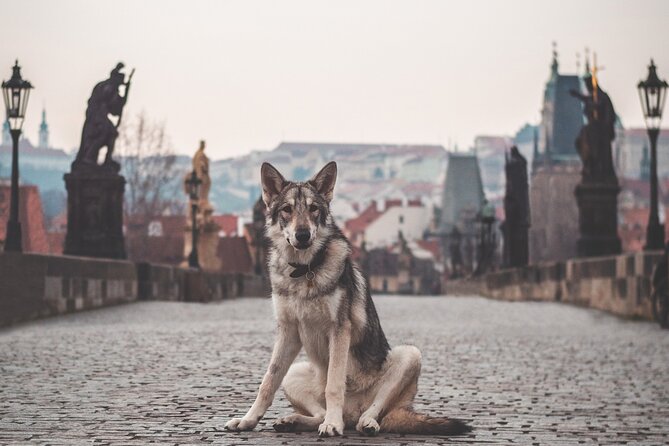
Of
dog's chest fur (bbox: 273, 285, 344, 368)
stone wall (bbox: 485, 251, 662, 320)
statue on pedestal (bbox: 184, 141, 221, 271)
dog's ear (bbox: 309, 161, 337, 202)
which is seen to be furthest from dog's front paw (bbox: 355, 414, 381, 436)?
statue on pedestal (bbox: 184, 141, 221, 271)

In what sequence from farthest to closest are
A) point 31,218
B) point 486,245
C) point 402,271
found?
point 402,271
point 486,245
point 31,218

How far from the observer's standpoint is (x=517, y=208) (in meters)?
40.2

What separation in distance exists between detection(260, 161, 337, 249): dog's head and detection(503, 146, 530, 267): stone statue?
32969 millimetres

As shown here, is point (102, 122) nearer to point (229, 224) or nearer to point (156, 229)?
point (156, 229)

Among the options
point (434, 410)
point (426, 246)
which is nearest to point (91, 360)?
point (434, 410)

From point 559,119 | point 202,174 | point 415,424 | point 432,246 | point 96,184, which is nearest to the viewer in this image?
point 415,424

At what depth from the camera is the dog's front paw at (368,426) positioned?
7.27 m

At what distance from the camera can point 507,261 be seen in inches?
1718

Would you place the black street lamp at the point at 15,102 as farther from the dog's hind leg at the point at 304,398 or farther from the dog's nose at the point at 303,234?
the dog's nose at the point at 303,234

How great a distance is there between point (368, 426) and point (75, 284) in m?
16.4

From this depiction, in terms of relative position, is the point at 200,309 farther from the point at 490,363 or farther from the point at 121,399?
the point at 121,399

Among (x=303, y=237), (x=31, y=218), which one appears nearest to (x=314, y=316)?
(x=303, y=237)

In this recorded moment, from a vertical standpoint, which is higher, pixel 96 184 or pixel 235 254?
pixel 96 184

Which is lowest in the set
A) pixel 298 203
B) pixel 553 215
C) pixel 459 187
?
pixel 298 203
